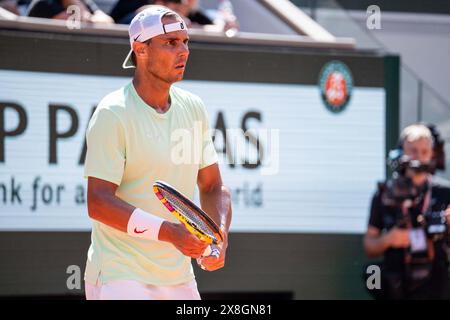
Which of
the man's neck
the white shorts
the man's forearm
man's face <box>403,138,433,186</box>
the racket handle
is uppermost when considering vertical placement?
the man's neck

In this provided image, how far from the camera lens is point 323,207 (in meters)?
8.27

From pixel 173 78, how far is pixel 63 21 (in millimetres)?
3521

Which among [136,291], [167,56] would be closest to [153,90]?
[167,56]

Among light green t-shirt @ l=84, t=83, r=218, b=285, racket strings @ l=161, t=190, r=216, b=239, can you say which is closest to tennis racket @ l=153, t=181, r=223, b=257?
racket strings @ l=161, t=190, r=216, b=239

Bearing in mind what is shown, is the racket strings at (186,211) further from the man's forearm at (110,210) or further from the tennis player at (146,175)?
the man's forearm at (110,210)

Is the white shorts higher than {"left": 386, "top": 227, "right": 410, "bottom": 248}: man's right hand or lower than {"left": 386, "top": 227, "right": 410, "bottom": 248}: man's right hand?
higher

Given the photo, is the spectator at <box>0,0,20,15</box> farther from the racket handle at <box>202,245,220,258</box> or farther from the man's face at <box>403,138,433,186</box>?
the racket handle at <box>202,245,220,258</box>

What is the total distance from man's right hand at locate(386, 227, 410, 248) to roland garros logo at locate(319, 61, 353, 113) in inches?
52.8

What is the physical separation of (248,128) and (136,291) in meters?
3.86

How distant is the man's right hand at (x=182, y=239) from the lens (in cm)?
407

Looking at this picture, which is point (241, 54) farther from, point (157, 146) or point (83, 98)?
point (157, 146)

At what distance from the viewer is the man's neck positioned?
450cm

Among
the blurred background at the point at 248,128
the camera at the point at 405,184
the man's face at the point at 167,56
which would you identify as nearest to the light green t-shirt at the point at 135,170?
the man's face at the point at 167,56

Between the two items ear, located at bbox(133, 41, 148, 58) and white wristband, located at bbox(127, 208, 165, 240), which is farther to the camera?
ear, located at bbox(133, 41, 148, 58)
